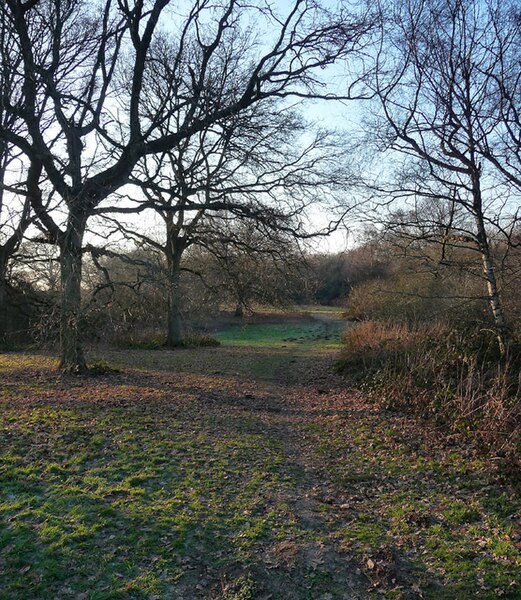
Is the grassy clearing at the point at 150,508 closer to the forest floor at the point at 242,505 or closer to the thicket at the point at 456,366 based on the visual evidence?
the forest floor at the point at 242,505

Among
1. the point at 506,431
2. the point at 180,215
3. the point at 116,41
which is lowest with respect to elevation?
the point at 506,431

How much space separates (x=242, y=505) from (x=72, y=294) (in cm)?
852

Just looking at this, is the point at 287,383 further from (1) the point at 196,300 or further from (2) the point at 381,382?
(1) the point at 196,300

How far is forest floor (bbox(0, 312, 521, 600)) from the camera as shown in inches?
158

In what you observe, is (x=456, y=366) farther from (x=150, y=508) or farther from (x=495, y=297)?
(x=150, y=508)

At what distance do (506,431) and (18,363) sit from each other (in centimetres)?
1397

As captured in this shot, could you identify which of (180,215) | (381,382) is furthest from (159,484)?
(180,215)

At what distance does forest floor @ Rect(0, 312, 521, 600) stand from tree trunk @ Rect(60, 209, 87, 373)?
2116 millimetres

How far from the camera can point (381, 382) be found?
37.4ft

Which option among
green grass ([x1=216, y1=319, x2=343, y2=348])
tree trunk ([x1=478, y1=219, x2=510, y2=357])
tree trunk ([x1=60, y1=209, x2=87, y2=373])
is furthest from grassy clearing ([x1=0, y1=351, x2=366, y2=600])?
green grass ([x1=216, y1=319, x2=343, y2=348])

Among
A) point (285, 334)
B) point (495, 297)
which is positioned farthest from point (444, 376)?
point (285, 334)

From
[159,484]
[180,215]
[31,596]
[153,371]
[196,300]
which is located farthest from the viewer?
[196,300]

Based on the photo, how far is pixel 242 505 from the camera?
5.41 metres

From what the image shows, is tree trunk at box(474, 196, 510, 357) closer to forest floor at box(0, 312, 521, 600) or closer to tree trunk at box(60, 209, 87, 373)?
forest floor at box(0, 312, 521, 600)
